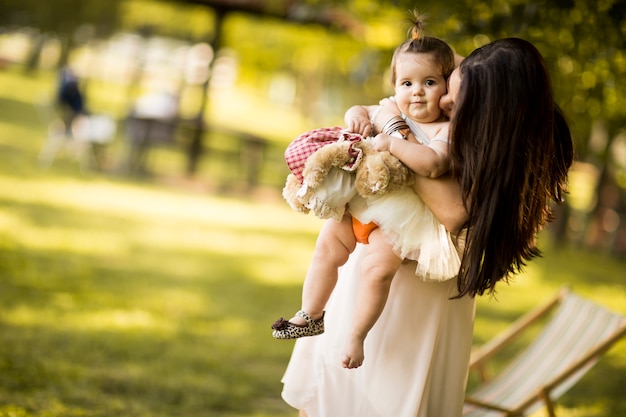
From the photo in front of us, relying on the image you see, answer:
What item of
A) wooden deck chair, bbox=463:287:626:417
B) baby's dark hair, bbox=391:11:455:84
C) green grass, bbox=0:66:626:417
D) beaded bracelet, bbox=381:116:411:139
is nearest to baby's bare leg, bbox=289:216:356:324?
beaded bracelet, bbox=381:116:411:139

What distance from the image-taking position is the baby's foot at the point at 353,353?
2.93m

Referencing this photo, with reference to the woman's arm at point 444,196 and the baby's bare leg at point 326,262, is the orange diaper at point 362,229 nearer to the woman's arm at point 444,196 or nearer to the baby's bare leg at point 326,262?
the baby's bare leg at point 326,262

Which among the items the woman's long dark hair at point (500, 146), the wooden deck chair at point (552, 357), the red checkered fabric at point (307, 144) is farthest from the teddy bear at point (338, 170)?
the wooden deck chair at point (552, 357)

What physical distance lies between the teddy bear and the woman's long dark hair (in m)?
0.22

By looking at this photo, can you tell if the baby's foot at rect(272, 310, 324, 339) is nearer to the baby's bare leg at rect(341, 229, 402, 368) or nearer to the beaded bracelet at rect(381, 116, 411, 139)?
the baby's bare leg at rect(341, 229, 402, 368)

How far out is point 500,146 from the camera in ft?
9.12

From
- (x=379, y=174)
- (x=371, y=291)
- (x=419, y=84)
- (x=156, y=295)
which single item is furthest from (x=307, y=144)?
(x=156, y=295)

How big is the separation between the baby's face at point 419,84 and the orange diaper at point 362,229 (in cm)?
40

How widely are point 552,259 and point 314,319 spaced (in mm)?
11027

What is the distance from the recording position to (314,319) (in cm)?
307

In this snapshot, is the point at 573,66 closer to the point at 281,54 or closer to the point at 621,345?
the point at 621,345

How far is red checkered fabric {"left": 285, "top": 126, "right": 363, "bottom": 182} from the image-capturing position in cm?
292

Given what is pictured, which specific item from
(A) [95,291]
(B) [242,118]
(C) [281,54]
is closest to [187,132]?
(C) [281,54]

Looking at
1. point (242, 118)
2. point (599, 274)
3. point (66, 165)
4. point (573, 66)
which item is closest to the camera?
point (573, 66)
